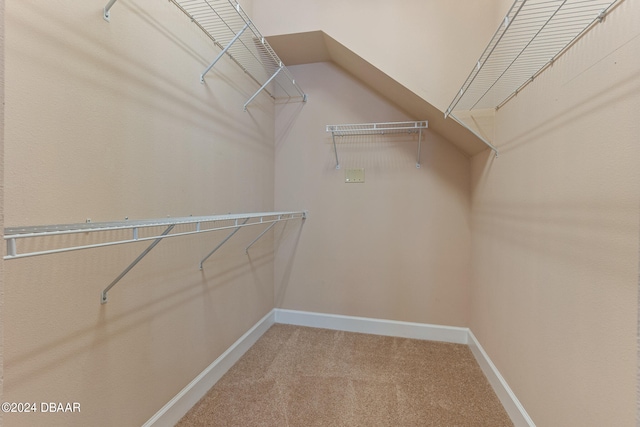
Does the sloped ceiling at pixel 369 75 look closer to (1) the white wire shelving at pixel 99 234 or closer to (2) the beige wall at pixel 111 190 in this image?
(2) the beige wall at pixel 111 190

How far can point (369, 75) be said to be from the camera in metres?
2.10

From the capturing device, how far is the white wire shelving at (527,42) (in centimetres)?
90

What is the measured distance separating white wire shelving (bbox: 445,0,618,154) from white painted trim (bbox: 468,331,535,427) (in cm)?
129

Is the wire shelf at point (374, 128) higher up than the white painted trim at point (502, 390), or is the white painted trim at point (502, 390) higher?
the wire shelf at point (374, 128)

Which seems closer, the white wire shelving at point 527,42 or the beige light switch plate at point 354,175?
the white wire shelving at point 527,42

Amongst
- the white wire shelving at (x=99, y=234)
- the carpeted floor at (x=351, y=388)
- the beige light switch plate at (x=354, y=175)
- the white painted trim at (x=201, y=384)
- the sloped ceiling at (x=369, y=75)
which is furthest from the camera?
the beige light switch plate at (x=354, y=175)

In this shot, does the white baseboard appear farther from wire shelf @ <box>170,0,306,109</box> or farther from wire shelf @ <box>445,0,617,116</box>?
wire shelf @ <box>170,0,306,109</box>

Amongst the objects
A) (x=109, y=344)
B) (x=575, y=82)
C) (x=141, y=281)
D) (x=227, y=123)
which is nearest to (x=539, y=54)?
(x=575, y=82)

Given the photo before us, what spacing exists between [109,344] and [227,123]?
126cm

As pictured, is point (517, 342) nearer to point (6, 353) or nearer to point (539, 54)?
point (539, 54)

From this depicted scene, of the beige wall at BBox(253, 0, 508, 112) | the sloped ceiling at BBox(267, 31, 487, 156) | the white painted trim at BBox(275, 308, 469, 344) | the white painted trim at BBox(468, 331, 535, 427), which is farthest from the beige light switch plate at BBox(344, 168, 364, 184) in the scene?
the white painted trim at BBox(468, 331, 535, 427)

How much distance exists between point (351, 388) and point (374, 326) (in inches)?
28.6

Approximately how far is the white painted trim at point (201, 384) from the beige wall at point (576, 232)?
1589 millimetres

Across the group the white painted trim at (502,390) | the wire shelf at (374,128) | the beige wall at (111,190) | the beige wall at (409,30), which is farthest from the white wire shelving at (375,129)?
the white painted trim at (502,390)
